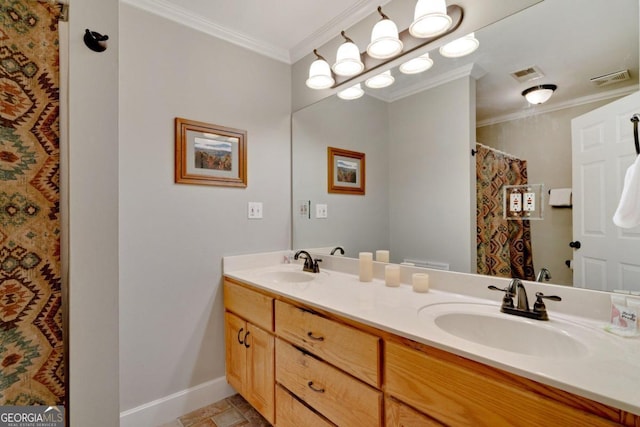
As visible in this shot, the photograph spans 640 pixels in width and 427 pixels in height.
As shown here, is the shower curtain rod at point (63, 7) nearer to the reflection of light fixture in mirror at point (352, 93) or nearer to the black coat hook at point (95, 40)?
the black coat hook at point (95, 40)

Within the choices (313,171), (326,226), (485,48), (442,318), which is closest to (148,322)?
(326,226)

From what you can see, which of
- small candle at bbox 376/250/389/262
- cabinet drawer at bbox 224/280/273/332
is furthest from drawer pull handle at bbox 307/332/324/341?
small candle at bbox 376/250/389/262

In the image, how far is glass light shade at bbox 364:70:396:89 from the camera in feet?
5.61

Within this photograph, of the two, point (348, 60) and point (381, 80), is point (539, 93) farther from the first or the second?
point (348, 60)

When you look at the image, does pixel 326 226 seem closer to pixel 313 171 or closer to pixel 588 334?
pixel 313 171

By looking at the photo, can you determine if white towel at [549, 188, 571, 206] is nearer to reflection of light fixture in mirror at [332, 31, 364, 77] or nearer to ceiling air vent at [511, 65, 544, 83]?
ceiling air vent at [511, 65, 544, 83]

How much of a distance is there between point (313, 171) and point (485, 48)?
4.11ft

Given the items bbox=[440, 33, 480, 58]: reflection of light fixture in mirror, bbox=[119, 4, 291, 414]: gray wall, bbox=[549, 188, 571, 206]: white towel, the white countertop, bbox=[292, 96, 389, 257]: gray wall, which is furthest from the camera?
bbox=[292, 96, 389, 257]: gray wall

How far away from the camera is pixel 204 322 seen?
1866mm

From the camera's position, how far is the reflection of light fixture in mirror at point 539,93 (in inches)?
46.2

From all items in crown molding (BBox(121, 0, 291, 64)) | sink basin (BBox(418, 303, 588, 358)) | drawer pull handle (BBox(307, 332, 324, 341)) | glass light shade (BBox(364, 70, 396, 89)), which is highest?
crown molding (BBox(121, 0, 291, 64))

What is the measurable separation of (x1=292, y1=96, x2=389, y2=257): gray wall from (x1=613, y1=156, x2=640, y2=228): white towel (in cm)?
101

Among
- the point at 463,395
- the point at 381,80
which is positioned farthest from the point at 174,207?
the point at 463,395

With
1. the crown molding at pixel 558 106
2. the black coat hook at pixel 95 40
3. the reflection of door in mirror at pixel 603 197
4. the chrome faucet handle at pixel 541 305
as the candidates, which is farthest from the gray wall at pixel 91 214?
the reflection of door in mirror at pixel 603 197
